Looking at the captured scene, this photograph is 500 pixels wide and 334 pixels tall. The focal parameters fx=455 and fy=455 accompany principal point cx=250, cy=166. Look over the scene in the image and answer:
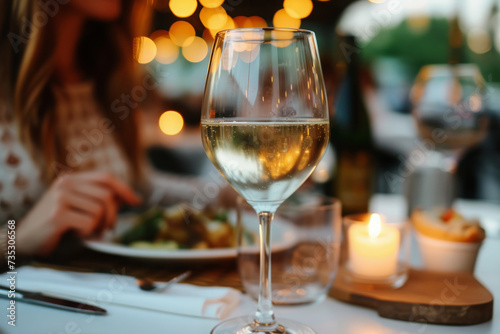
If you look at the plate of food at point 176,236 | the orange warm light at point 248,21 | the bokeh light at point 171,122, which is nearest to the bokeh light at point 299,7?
the orange warm light at point 248,21

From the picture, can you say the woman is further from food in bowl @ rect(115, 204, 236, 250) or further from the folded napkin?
the folded napkin

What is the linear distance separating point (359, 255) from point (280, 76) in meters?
0.31

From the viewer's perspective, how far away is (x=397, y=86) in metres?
4.39

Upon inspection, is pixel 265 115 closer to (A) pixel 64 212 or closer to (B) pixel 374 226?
(B) pixel 374 226

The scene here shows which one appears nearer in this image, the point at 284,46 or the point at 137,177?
the point at 284,46

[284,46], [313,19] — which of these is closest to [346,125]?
[284,46]

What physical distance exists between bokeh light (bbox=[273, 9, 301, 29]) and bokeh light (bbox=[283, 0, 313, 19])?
5.0 inches

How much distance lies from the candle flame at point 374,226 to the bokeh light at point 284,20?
3147mm

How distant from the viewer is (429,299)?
515 millimetres

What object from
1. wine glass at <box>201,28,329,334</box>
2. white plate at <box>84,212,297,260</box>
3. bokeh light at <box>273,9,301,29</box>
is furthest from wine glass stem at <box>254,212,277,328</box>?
bokeh light at <box>273,9,301,29</box>

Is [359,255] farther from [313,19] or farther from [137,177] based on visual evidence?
[313,19]

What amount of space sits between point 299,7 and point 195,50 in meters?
1.96

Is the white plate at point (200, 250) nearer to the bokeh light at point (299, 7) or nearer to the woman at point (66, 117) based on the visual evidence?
the woman at point (66, 117)

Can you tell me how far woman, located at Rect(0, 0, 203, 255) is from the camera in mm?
794
